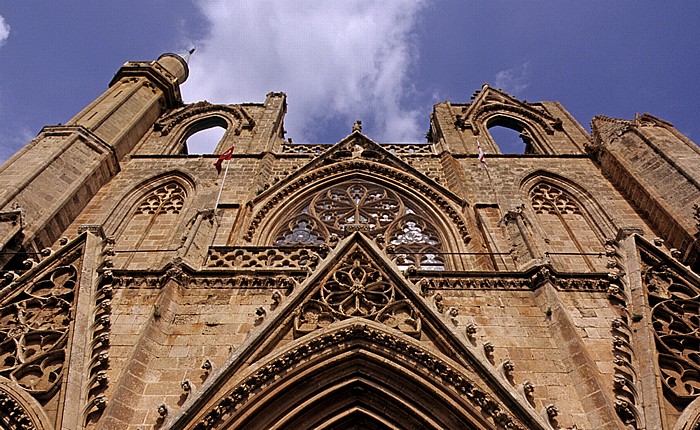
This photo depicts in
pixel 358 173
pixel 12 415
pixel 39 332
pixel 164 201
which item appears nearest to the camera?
pixel 12 415

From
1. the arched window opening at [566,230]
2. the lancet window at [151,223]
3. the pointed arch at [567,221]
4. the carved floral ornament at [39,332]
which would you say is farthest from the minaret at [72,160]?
the arched window opening at [566,230]

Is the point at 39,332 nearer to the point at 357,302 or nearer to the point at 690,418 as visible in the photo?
the point at 357,302

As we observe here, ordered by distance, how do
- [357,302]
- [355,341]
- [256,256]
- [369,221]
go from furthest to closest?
1. [369,221]
2. [256,256]
3. [357,302]
4. [355,341]

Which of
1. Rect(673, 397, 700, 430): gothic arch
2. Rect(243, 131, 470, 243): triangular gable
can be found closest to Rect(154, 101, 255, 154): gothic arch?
Rect(243, 131, 470, 243): triangular gable

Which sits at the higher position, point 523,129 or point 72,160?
point 523,129

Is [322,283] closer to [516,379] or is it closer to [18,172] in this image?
[516,379]

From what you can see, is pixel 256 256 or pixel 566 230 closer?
Result: pixel 256 256

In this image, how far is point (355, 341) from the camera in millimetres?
6781

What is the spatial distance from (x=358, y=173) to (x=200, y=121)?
664 centimetres

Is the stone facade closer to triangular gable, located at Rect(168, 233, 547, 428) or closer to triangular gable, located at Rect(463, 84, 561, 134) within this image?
triangular gable, located at Rect(168, 233, 547, 428)

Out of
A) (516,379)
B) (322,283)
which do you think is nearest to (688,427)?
(516,379)

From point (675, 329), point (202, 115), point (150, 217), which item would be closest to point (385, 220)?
point (150, 217)

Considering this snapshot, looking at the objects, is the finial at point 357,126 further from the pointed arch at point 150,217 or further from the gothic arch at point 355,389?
the gothic arch at point 355,389

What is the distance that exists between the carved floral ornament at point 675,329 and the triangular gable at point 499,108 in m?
9.61
